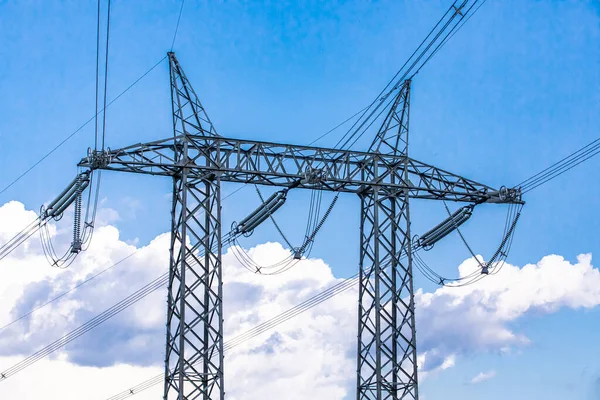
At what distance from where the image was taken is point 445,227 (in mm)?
40500

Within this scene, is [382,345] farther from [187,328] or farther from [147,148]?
[147,148]

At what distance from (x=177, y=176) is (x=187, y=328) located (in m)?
5.95

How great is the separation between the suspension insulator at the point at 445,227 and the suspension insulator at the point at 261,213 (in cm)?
785

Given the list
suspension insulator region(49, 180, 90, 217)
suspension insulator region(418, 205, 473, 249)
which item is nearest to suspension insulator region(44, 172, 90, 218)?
suspension insulator region(49, 180, 90, 217)

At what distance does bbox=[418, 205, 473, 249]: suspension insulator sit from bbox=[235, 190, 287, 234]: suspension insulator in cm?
785

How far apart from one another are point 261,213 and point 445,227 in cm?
887

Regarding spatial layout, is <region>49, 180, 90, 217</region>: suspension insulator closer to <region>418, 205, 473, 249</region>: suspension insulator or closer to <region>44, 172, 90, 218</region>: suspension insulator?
<region>44, 172, 90, 218</region>: suspension insulator

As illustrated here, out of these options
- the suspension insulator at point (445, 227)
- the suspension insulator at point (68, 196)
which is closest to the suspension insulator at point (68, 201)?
the suspension insulator at point (68, 196)

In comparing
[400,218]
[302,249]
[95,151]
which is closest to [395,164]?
[400,218]

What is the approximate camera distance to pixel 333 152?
1442 inches

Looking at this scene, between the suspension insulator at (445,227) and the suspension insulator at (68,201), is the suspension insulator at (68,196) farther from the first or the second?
the suspension insulator at (445,227)

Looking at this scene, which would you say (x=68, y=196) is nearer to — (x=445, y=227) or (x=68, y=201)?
(x=68, y=201)

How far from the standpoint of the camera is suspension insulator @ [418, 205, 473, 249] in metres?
40.0

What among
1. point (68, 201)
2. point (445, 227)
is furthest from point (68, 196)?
point (445, 227)
